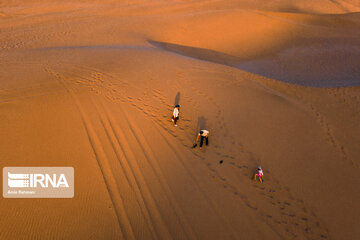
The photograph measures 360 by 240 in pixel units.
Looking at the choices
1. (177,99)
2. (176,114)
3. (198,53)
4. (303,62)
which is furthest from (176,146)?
(303,62)

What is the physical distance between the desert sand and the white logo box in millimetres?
148

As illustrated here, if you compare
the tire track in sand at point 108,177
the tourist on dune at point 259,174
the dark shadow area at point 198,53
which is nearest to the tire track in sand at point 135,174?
the tire track in sand at point 108,177

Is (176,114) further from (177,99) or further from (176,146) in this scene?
(177,99)

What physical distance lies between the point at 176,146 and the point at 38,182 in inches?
127

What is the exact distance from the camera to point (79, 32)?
51.4ft

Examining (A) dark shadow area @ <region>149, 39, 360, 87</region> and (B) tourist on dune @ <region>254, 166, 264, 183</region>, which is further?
(A) dark shadow area @ <region>149, 39, 360, 87</region>

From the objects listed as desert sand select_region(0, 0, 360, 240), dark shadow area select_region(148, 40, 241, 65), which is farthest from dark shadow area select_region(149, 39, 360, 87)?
desert sand select_region(0, 0, 360, 240)

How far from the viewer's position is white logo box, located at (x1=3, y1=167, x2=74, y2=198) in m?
4.02

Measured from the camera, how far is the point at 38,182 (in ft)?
13.9

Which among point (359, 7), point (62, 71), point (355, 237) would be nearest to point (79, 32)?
point (62, 71)

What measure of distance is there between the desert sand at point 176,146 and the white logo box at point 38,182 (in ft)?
0.48

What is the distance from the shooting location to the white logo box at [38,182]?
402 centimetres

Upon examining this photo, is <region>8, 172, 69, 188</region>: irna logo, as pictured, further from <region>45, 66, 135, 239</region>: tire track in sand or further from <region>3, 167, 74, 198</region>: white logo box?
<region>45, 66, 135, 239</region>: tire track in sand

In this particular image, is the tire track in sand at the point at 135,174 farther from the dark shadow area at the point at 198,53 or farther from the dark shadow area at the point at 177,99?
the dark shadow area at the point at 198,53
